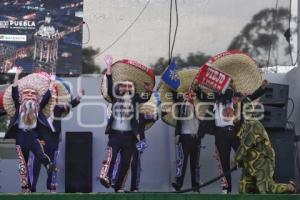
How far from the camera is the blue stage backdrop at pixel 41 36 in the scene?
9539 mm

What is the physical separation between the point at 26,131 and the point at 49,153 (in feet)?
1.36

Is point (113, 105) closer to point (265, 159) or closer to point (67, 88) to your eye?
point (67, 88)

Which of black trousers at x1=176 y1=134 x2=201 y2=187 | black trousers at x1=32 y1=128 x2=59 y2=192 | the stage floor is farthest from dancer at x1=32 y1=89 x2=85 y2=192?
the stage floor

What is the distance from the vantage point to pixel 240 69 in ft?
28.7

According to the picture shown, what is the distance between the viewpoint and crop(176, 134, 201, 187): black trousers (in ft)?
28.7

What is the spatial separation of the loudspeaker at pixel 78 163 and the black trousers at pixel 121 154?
2.66 feet

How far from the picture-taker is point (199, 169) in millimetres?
9195

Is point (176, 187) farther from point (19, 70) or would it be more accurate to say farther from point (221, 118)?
point (19, 70)

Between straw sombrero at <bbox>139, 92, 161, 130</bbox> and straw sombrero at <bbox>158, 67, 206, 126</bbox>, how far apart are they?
70mm

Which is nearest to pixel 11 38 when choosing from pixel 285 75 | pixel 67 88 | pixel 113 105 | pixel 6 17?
pixel 6 17

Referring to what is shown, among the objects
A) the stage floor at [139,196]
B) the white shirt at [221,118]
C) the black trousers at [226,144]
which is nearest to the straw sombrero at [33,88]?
the white shirt at [221,118]

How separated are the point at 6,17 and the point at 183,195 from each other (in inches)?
186

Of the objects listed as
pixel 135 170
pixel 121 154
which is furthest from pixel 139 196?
pixel 135 170

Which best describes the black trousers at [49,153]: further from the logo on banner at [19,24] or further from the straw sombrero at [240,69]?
the straw sombrero at [240,69]
